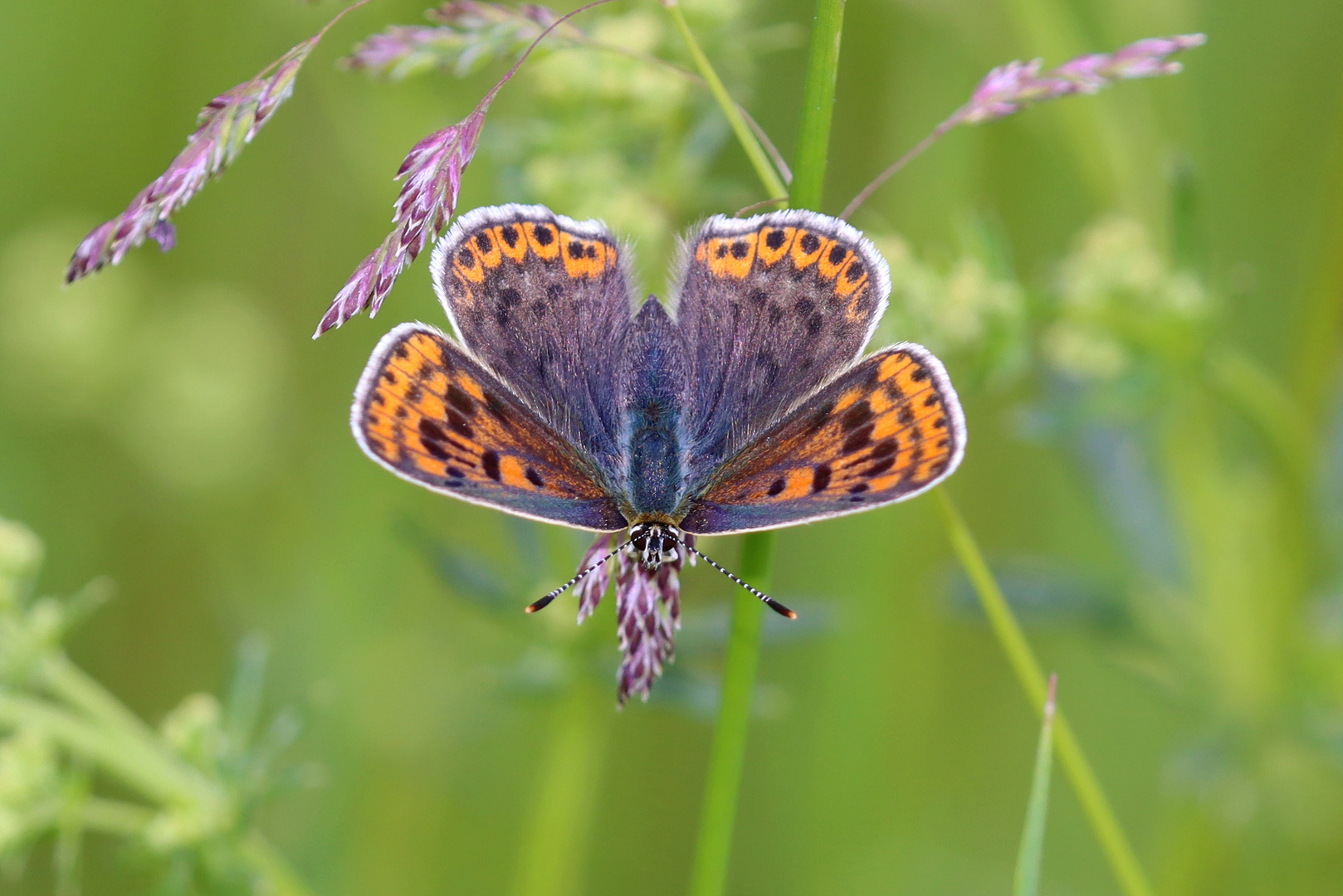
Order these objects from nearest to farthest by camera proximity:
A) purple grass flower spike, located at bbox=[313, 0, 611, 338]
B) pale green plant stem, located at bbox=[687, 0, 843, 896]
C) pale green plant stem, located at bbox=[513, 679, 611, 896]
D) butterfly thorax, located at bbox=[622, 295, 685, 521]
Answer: purple grass flower spike, located at bbox=[313, 0, 611, 338] → pale green plant stem, located at bbox=[687, 0, 843, 896] → butterfly thorax, located at bbox=[622, 295, 685, 521] → pale green plant stem, located at bbox=[513, 679, 611, 896]

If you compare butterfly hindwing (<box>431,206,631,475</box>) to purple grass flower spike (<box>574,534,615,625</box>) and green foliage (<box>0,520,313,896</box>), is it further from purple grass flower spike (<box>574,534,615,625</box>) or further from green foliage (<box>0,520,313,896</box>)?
green foliage (<box>0,520,313,896</box>)

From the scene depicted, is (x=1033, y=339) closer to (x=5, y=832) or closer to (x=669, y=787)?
(x=669, y=787)

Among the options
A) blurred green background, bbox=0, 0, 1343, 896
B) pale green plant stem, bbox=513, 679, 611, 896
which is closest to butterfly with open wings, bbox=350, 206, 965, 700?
blurred green background, bbox=0, 0, 1343, 896

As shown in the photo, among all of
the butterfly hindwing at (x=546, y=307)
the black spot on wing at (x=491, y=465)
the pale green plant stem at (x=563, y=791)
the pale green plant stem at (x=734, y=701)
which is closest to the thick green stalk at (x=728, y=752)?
the pale green plant stem at (x=734, y=701)

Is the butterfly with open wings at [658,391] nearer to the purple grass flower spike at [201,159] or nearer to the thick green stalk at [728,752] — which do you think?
the thick green stalk at [728,752]

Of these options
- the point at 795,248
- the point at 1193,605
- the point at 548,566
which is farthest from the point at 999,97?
the point at 1193,605

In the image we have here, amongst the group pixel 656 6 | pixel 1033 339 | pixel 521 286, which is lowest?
pixel 521 286
